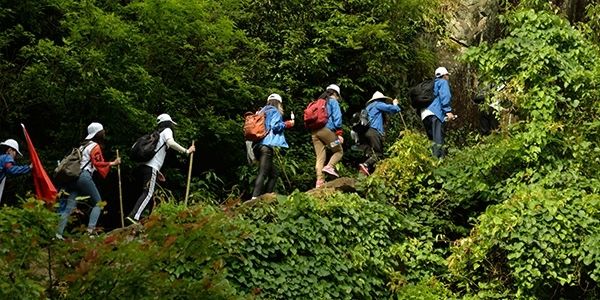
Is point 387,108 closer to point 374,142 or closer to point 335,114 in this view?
point 374,142

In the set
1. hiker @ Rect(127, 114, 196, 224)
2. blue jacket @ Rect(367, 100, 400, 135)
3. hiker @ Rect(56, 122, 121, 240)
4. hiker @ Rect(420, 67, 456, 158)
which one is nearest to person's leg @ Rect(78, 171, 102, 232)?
hiker @ Rect(56, 122, 121, 240)

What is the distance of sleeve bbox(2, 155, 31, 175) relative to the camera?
35.7 feet

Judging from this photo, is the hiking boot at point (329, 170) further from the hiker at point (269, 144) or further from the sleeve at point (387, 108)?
the sleeve at point (387, 108)

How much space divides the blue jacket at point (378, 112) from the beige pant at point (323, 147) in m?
0.69

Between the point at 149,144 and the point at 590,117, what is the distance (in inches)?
217

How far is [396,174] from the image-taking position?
1235 centimetres

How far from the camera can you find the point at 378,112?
44.4 feet

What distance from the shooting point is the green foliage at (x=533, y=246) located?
10.6 metres

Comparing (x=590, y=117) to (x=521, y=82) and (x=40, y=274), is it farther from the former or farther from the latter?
(x=40, y=274)

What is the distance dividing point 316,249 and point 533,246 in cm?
240

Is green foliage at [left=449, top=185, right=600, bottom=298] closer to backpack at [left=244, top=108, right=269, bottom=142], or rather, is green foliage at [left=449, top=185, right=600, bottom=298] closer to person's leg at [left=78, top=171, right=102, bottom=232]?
backpack at [left=244, top=108, right=269, bottom=142]

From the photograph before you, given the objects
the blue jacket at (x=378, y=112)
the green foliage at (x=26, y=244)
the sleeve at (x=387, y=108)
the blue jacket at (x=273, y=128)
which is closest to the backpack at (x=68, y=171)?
the blue jacket at (x=273, y=128)

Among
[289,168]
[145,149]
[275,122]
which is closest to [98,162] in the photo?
[145,149]

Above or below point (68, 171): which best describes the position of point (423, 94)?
above
